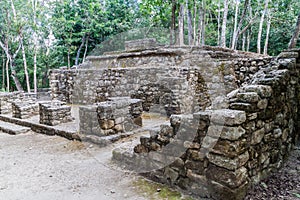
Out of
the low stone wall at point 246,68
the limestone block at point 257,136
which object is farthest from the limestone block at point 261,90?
the low stone wall at point 246,68

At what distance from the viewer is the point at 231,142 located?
252cm

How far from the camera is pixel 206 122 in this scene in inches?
107

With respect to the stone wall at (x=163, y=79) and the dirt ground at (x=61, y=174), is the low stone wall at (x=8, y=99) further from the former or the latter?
the dirt ground at (x=61, y=174)

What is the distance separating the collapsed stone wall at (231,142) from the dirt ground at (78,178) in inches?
8.1

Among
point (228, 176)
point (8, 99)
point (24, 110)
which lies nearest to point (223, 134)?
point (228, 176)

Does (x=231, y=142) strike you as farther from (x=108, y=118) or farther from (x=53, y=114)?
(x=53, y=114)

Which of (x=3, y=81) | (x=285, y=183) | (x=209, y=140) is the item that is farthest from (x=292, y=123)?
(x=3, y=81)

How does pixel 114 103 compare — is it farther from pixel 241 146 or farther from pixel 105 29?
pixel 105 29

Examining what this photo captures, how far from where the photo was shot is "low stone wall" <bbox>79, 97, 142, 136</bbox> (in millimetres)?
5188

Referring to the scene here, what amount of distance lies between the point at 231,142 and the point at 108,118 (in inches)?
129

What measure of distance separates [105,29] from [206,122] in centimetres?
1686

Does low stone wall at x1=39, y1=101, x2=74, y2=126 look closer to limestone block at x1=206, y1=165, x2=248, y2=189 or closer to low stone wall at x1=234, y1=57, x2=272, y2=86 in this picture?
low stone wall at x1=234, y1=57, x2=272, y2=86

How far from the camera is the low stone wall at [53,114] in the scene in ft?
21.6

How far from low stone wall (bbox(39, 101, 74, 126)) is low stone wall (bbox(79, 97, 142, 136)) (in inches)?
57.5
